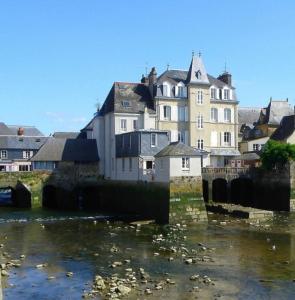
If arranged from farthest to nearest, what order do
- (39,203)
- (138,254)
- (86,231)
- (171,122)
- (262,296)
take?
(171,122) → (39,203) → (86,231) → (138,254) → (262,296)

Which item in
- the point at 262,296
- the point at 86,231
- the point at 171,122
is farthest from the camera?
the point at 171,122

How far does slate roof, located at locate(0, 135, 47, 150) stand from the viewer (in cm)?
7650

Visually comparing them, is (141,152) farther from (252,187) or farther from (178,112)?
(252,187)

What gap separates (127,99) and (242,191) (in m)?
18.2

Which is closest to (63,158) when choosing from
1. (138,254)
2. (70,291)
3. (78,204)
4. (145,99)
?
(78,204)

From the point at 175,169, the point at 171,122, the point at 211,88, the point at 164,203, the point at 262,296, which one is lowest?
the point at 262,296

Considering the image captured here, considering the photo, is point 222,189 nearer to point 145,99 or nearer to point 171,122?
point 171,122

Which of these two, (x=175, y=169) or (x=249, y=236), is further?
(x=175, y=169)

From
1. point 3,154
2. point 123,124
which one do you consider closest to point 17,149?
point 3,154

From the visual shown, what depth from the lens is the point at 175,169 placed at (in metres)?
46.3

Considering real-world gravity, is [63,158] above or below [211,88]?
below

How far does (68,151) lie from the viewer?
64438 mm

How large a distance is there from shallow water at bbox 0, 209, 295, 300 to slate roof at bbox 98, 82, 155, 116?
18.7 meters

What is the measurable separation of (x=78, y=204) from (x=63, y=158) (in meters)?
6.00
